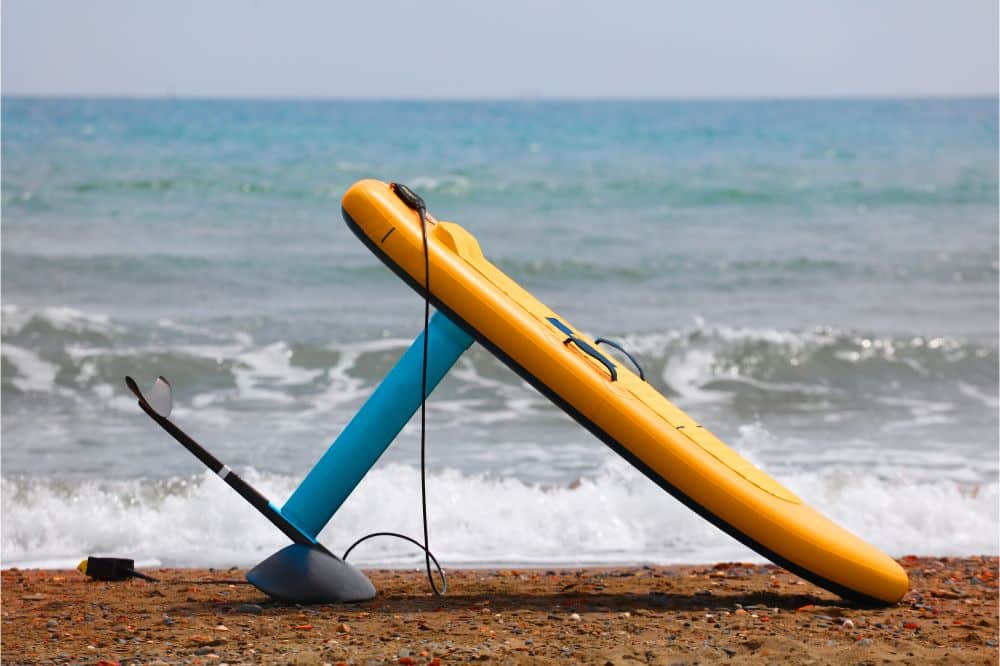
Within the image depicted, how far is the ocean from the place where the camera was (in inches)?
244

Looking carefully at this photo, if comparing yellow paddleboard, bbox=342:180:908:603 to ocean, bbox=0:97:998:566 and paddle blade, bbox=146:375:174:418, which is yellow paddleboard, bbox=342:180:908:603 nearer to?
paddle blade, bbox=146:375:174:418

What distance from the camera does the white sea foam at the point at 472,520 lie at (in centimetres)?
582

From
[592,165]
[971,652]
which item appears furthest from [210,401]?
[592,165]

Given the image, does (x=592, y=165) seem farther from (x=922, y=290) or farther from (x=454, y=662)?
(x=454, y=662)

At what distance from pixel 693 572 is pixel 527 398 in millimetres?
4042

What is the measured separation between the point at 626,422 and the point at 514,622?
77 cm

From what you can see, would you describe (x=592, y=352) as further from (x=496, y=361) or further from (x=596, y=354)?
(x=496, y=361)

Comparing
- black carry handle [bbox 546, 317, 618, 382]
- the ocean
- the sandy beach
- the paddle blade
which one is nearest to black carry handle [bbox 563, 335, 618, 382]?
black carry handle [bbox 546, 317, 618, 382]

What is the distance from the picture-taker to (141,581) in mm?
4844

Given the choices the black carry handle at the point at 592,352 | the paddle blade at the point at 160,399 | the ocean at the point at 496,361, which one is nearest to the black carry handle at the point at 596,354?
the black carry handle at the point at 592,352

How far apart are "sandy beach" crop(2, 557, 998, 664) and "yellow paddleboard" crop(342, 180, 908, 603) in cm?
18

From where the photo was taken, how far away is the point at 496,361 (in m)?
9.73

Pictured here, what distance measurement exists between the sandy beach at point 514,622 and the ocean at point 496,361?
1.05 metres

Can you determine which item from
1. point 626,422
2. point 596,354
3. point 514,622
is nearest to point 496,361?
point 596,354
